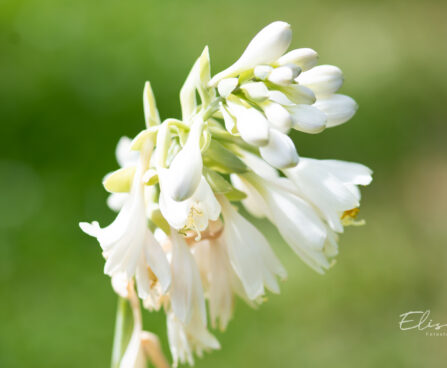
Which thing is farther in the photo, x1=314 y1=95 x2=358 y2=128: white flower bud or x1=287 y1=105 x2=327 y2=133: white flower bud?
x1=314 y1=95 x2=358 y2=128: white flower bud

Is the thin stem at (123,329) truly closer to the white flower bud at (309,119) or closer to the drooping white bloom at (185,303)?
the drooping white bloom at (185,303)

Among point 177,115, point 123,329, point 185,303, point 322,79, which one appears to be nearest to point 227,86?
point 322,79

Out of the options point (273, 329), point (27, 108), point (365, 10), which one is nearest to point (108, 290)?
point (273, 329)

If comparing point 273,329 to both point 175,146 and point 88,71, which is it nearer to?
point 88,71

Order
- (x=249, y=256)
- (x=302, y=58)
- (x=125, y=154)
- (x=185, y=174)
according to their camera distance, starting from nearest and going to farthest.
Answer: (x=185, y=174)
(x=302, y=58)
(x=249, y=256)
(x=125, y=154)

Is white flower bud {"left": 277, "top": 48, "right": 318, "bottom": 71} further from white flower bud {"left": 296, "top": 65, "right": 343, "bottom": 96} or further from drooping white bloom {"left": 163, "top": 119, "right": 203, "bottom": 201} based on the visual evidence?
drooping white bloom {"left": 163, "top": 119, "right": 203, "bottom": 201}

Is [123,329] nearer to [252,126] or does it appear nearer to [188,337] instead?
[188,337]

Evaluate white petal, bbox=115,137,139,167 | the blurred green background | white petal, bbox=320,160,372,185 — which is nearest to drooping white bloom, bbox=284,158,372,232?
white petal, bbox=320,160,372,185
